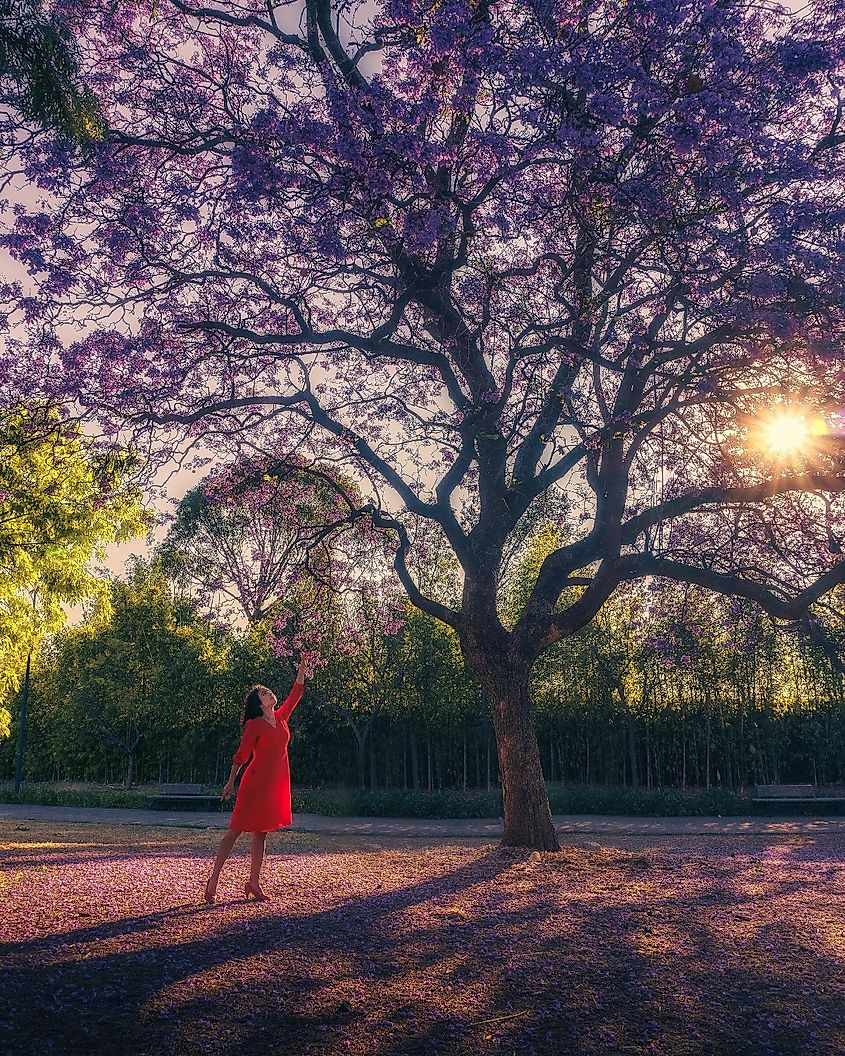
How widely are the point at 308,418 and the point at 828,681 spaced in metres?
18.1

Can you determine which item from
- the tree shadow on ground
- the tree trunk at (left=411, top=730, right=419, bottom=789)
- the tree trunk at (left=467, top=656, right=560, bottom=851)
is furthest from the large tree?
the tree trunk at (left=411, top=730, right=419, bottom=789)

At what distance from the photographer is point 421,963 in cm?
551

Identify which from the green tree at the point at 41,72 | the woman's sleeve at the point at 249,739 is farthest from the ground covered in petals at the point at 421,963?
the green tree at the point at 41,72

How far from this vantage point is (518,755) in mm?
11039

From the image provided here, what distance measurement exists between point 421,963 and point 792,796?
18.8 meters

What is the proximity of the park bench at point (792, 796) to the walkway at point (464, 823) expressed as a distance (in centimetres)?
59

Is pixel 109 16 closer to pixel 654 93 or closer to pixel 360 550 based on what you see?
pixel 654 93

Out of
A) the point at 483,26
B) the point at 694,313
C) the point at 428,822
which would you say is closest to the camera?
the point at 483,26

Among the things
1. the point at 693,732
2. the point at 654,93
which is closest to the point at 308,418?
the point at 654,93

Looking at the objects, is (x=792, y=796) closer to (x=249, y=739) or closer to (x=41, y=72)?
(x=249, y=739)

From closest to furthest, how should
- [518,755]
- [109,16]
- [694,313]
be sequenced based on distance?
[694,313]
[109,16]
[518,755]

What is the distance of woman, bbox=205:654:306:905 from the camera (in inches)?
281

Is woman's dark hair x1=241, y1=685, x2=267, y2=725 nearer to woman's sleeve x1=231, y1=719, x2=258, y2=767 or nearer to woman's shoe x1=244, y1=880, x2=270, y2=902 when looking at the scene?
woman's sleeve x1=231, y1=719, x2=258, y2=767

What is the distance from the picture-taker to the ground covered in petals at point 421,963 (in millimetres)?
4387
